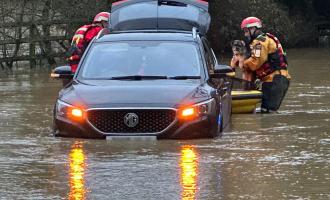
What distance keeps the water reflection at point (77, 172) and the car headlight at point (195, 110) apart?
1.16 metres

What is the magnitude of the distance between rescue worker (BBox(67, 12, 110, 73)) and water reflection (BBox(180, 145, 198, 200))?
454 centimetres

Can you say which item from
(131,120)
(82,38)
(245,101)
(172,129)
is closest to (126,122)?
(131,120)

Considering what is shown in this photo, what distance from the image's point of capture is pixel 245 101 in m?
12.8

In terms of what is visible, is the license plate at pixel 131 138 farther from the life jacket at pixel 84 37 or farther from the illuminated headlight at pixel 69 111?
the life jacket at pixel 84 37

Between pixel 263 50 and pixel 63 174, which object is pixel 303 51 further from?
pixel 63 174

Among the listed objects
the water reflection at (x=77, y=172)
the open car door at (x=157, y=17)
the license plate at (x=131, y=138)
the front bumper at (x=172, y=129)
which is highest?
the open car door at (x=157, y=17)

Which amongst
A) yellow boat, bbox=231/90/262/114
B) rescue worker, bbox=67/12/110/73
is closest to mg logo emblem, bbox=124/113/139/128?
yellow boat, bbox=231/90/262/114

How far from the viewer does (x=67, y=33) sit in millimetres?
24297

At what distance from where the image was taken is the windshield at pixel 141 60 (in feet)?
33.6

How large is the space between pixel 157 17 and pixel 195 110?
4655 millimetres

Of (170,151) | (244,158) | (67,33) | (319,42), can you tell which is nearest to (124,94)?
(170,151)

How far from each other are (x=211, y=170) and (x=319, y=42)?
2729 cm

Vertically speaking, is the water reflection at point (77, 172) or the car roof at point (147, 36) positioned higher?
the car roof at point (147, 36)

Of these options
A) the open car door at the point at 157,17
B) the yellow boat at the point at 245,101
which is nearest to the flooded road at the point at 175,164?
the yellow boat at the point at 245,101
